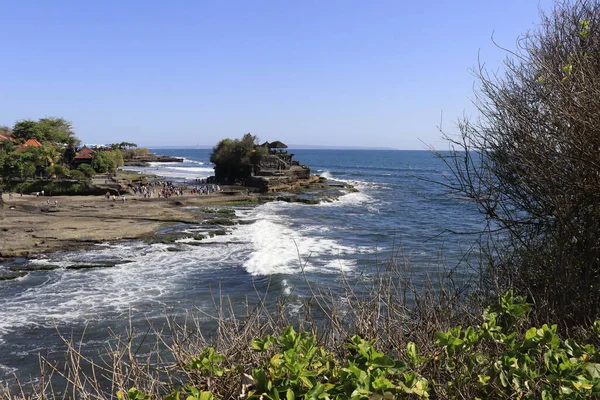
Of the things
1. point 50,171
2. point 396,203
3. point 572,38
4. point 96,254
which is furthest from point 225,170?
point 572,38

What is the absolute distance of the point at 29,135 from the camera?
7350 cm

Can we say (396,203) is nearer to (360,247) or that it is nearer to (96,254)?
(360,247)

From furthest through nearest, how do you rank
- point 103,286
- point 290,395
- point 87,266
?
point 87,266 → point 103,286 → point 290,395

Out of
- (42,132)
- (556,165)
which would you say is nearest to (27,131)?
(42,132)

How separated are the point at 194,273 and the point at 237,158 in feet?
147

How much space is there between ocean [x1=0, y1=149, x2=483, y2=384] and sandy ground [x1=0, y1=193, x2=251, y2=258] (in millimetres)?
2140

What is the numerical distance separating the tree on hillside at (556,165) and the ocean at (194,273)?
1.28m

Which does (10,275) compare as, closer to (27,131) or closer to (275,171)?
(275,171)

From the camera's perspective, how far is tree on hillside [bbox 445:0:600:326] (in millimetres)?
5473

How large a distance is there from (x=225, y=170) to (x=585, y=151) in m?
62.8

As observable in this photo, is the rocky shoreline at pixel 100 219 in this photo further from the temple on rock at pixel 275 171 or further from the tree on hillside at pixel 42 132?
the tree on hillside at pixel 42 132

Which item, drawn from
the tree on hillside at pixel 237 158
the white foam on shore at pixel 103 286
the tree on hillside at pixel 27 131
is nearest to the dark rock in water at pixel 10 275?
the white foam on shore at pixel 103 286

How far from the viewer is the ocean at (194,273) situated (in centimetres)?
1439

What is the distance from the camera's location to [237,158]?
64875 mm
